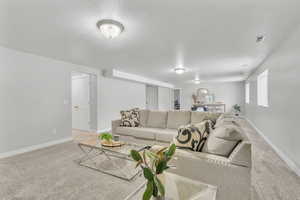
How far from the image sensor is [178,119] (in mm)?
3605

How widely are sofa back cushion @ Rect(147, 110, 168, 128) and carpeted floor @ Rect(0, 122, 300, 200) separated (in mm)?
1815

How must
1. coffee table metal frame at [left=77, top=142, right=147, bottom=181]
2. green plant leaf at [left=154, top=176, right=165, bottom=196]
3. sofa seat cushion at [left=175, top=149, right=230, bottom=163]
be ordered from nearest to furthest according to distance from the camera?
green plant leaf at [left=154, top=176, right=165, bottom=196] < sofa seat cushion at [left=175, top=149, right=230, bottom=163] < coffee table metal frame at [left=77, top=142, right=147, bottom=181]

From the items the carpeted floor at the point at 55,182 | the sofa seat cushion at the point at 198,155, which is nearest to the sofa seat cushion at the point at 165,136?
the carpeted floor at the point at 55,182

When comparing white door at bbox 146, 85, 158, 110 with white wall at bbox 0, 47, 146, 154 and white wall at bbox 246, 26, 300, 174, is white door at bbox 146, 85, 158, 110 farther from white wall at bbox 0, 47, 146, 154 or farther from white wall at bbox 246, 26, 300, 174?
white wall at bbox 246, 26, 300, 174

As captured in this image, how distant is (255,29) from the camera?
2.36 m

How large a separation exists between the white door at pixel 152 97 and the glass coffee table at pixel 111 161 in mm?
6623

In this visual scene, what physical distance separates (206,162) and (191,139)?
32 cm

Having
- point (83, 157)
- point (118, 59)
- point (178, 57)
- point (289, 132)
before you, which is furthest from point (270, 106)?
point (83, 157)

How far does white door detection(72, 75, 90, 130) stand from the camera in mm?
5359

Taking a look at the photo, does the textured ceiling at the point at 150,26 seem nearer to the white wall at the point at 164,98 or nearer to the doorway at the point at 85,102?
the doorway at the point at 85,102

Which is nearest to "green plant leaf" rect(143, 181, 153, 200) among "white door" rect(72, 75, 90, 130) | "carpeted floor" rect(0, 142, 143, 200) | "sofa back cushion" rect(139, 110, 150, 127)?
"carpeted floor" rect(0, 142, 143, 200)

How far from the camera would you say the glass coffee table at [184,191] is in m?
1.06

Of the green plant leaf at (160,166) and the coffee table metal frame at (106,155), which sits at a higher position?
the green plant leaf at (160,166)

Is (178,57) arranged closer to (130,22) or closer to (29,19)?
(130,22)
